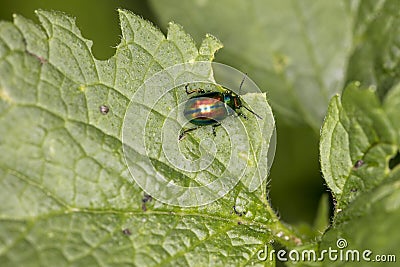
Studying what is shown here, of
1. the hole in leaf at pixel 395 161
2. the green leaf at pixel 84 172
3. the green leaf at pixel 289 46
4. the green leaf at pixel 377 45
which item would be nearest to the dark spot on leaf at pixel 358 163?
the green leaf at pixel 84 172

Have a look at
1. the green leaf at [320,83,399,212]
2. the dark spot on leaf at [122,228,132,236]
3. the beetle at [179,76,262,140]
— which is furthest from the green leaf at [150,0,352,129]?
the dark spot on leaf at [122,228,132,236]

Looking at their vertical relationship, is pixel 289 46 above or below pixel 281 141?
above


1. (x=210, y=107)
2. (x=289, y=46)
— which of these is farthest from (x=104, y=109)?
(x=289, y=46)

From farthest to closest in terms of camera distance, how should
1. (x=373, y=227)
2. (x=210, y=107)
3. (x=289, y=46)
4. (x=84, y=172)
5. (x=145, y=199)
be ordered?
(x=289, y=46) < (x=210, y=107) < (x=145, y=199) < (x=84, y=172) < (x=373, y=227)

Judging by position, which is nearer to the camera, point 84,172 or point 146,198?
point 84,172

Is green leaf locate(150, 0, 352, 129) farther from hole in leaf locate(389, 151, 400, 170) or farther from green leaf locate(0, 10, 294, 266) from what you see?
green leaf locate(0, 10, 294, 266)

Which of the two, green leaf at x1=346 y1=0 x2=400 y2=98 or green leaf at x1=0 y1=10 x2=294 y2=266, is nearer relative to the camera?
green leaf at x1=0 y1=10 x2=294 y2=266

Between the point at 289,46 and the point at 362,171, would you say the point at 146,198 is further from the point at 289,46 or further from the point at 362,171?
the point at 289,46
